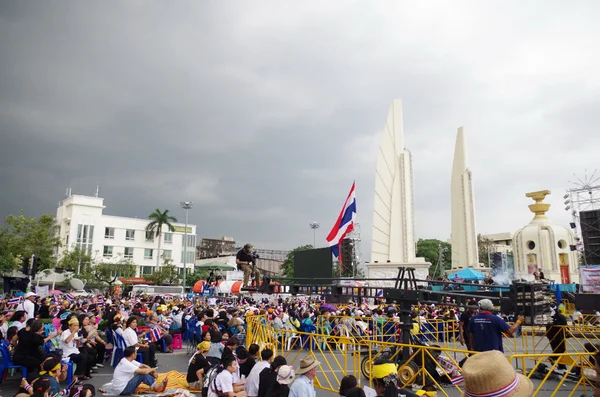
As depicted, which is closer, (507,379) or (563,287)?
(507,379)

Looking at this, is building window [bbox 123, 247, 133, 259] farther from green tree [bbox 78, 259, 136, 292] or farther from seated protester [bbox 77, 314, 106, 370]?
seated protester [bbox 77, 314, 106, 370]

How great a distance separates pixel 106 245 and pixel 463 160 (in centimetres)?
5240

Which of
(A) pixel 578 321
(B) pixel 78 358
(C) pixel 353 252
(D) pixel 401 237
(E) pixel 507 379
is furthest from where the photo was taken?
(C) pixel 353 252

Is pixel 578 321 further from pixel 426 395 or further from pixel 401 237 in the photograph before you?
pixel 426 395

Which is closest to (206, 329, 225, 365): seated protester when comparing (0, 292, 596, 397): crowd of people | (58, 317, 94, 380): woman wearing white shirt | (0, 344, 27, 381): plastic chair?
(0, 292, 596, 397): crowd of people

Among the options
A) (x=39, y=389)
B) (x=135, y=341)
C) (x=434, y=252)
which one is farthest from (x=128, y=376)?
(x=434, y=252)

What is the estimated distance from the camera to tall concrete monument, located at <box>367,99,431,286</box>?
114 ft

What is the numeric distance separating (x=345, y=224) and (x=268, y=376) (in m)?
24.6

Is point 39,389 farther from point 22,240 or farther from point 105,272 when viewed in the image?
point 105,272

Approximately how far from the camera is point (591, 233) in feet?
133

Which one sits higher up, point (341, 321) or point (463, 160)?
point (463, 160)

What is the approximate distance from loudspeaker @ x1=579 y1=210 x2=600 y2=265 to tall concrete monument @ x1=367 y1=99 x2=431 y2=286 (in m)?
18.4

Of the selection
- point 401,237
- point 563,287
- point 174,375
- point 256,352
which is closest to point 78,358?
point 174,375

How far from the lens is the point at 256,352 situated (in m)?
8.78
